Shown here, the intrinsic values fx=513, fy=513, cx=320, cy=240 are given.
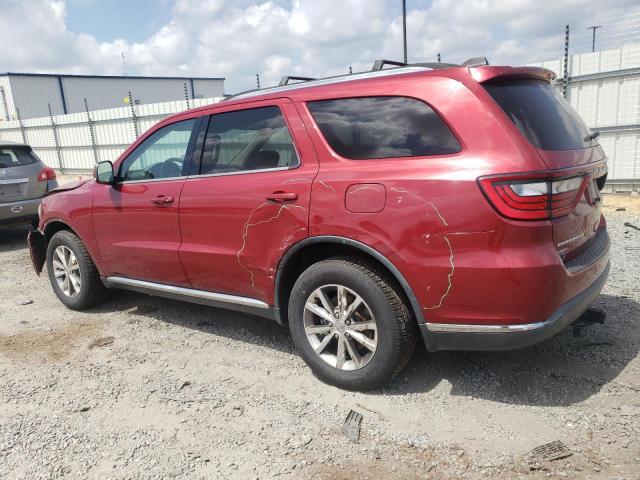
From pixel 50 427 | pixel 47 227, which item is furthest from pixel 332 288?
pixel 47 227

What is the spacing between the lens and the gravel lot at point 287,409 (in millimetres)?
2490

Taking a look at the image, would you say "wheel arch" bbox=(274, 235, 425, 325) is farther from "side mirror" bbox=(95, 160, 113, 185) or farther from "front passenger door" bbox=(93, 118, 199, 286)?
"side mirror" bbox=(95, 160, 113, 185)

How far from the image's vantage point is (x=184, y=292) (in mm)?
3914

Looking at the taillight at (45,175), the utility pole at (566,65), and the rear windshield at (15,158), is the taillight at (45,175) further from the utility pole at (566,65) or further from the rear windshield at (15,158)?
the utility pole at (566,65)

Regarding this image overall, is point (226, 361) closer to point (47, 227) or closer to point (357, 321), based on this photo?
point (357, 321)

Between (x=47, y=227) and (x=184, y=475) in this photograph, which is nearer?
(x=184, y=475)

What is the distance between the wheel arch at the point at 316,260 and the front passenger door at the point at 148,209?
0.94 meters

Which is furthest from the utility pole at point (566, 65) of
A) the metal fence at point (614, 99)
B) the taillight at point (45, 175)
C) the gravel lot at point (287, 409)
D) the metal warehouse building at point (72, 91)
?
the metal warehouse building at point (72, 91)

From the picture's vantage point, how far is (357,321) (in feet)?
9.95

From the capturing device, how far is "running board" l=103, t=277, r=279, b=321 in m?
3.46

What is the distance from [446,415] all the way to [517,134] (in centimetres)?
155

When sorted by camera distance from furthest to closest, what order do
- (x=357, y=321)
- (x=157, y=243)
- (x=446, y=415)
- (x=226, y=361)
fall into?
1. (x=157, y=243)
2. (x=226, y=361)
3. (x=357, y=321)
4. (x=446, y=415)

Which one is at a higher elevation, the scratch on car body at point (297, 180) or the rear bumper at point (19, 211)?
the scratch on car body at point (297, 180)

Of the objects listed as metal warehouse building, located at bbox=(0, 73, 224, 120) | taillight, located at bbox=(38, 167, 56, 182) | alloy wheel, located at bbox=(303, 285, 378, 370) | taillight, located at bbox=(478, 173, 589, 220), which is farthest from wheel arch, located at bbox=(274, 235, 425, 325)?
metal warehouse building, located at bbox=(0, 73, 224, 120)
